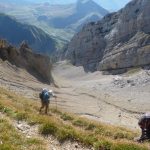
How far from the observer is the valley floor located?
67188 millimetres

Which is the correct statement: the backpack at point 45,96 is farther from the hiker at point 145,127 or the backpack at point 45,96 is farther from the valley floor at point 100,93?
the valley floor at point 100,93

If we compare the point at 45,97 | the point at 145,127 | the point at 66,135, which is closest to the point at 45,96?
the point at 45,97

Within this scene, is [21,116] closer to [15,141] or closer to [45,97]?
[15,141]

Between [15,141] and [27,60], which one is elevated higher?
[15,141]

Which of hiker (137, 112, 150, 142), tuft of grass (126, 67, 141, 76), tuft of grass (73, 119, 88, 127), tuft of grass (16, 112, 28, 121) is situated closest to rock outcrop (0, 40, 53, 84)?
tuft of grass (126, 67, 141, 76)

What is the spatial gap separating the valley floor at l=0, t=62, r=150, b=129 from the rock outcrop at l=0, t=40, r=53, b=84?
4.87 meters

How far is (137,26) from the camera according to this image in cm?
19425

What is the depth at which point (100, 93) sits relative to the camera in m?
121

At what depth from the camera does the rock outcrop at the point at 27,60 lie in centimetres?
10180

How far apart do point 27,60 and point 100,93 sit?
23122 mm

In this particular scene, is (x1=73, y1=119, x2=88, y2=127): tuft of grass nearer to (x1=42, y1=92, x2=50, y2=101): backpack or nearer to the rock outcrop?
(x1=42, y1=92, x2=50, y2=101): backpack

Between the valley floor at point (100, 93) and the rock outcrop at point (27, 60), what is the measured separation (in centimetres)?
487

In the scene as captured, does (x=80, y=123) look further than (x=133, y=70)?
No

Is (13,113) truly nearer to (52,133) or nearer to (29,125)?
(29,125)
